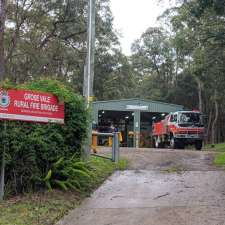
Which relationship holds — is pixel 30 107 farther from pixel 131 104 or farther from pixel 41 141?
pixel 131 104

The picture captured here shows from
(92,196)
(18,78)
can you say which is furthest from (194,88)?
(92,196)

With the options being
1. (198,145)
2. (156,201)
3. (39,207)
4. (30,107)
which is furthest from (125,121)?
(39,207)

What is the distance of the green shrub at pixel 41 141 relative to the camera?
410 inches

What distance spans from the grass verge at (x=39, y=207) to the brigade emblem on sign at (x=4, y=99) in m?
2.01

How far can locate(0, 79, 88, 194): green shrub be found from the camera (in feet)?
34.2

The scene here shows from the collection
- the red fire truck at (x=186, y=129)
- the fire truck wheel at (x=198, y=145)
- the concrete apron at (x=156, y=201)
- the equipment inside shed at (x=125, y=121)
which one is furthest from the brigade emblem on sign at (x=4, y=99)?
the equipment inside shed at (x=125, y=121)

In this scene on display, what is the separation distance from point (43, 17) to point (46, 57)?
289cm

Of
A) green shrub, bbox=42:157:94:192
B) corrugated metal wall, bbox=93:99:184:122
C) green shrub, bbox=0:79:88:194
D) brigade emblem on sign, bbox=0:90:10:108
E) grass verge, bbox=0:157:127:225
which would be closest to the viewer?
grass verge, bbox=0:157:127:225

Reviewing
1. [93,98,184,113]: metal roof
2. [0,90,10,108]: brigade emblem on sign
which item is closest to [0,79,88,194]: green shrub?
[0,90,10,108]: brigade emblem on sign

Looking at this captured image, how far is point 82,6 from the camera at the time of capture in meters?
33.1

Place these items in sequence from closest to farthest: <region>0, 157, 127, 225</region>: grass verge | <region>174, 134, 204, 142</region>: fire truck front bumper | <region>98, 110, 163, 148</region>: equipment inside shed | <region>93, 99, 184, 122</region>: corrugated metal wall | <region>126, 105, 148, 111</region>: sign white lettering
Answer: <region>0, 157, 127, 225</region>: grass verge
<region>174, 134, 204, 142</region>: fire truck front bumper
<region>93, 99, 184, 122</region>: corrugated metal wall
<region>126, 105, 148, 111</region>: sign white lettering
<region>98, 110, 163, 148</region>: equipment inside shed

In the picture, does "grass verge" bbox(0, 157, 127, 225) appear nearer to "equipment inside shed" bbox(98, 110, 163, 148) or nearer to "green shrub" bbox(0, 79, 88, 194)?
"green shrub" bbox(0, 79, 88, 194)

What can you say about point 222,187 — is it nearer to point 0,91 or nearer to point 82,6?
point 0,91

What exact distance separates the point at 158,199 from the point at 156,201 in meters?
0.21
